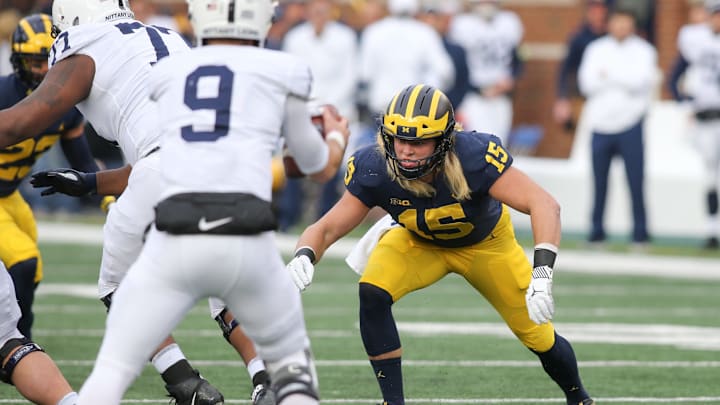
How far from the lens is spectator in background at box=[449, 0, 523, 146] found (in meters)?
16.8

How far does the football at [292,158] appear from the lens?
16.5ft

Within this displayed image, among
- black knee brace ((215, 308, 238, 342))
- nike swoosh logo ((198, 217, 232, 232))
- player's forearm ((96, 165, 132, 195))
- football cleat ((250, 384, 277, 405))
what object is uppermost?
nike swoosh logo ((198, 217, 232, 232))

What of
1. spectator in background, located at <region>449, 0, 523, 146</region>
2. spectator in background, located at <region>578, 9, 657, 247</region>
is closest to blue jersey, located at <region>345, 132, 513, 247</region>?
spectator in background, located at <region>578, 9, 657, 247</region>

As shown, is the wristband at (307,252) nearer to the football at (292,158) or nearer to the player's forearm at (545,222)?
the football at (292,158)

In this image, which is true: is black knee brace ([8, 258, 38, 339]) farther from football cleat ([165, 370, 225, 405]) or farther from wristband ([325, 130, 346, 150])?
wristband ([325, 130, 346, 150])

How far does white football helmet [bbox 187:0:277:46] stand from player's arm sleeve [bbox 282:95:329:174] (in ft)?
0.86

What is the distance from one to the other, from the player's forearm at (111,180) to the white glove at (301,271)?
85 centimetres

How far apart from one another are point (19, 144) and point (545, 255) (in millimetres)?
2959

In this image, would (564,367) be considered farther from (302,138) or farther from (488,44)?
(488,44)

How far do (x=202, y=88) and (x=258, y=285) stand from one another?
633 millimetres

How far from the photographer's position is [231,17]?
15.6ft

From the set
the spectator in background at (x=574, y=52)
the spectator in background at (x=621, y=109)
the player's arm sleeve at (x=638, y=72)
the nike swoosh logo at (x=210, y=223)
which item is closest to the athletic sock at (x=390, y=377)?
the nike swoosh logo at (x=210, y=223)

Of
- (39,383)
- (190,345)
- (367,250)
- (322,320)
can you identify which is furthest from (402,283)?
(322,320)

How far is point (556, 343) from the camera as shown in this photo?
6.23 m
